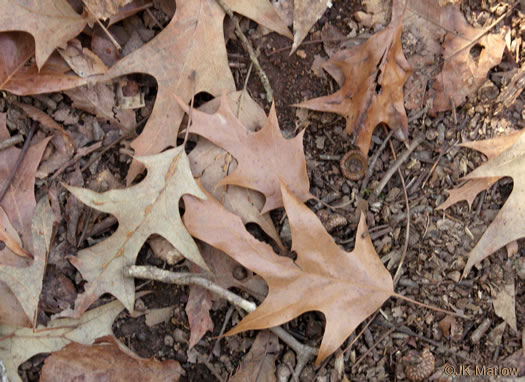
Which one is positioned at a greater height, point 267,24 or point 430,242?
point 267,24

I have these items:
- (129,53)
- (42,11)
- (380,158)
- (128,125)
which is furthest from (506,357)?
(42,11)

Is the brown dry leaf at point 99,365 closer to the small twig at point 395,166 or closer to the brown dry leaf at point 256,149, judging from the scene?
the brown dry leaf at point 256,149

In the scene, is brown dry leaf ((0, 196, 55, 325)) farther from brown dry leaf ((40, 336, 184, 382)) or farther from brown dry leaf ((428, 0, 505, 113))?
brown dry leaf ((428, 0, 505, 113))

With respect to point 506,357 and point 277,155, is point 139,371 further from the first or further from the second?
point 506,357

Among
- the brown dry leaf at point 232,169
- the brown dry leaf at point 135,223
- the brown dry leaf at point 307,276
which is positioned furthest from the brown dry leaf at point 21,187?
the brown dry leaf at point 307,276

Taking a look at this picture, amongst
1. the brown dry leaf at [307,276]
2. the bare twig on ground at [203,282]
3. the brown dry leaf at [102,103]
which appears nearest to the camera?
the brown dry leaf at [307,276]

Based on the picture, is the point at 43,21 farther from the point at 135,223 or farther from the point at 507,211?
the point at 507,211

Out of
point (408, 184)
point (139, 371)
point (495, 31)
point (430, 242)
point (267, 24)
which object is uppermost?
point (495, 31)
